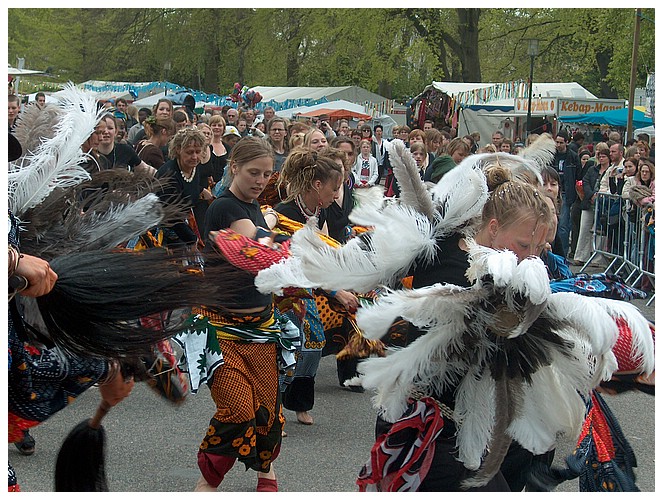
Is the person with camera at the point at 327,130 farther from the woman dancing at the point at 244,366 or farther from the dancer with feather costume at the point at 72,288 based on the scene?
the dancer with feather costume at the point at 72,288

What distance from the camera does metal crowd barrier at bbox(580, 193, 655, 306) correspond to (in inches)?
388

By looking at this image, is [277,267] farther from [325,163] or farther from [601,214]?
[601,214]

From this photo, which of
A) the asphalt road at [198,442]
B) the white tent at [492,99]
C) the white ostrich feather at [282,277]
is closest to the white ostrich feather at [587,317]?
the white ostrich feather at [282,277]

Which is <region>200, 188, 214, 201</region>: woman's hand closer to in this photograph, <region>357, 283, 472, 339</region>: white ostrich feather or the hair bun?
the hair bun

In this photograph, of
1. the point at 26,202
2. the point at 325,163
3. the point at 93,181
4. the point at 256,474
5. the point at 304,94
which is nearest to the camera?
the point at 26,202

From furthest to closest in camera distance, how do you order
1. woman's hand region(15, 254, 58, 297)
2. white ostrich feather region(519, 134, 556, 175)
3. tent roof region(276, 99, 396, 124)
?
tent roof region(276, 99, 396, 124)
white ostrich feather region(519, 134, 556, 175)
woman's hand region(15, 254, 58, 297)

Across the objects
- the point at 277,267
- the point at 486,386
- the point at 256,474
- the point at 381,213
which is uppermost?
the point at 381,213

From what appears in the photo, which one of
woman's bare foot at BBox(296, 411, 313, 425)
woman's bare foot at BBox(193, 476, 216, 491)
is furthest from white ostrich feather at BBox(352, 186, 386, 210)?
woman's bare foot at BBox(296, 411, 313, 425)

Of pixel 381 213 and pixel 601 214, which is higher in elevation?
pixel 381 213

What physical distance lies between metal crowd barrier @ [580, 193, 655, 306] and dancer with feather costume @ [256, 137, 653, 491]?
6806 millimetres

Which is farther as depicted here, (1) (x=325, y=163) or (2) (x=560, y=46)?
(2) (x=560, y=46)

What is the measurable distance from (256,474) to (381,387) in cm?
215

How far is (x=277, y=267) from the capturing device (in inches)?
122

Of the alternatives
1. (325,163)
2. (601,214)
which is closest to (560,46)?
(601,214)
